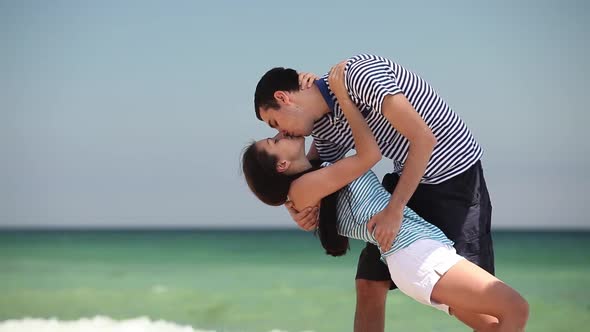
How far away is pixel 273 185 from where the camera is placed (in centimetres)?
262

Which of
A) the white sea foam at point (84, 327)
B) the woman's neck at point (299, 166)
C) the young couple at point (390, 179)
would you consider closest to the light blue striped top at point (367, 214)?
the young couple at point (390, 179)

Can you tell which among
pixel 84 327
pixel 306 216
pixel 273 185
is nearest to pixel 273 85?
pixel 273 185

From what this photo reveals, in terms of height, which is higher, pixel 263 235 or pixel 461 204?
pixel 461 204

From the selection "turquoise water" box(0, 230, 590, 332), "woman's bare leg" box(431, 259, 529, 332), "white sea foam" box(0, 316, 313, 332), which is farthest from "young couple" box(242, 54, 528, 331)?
"turquoise water" box(0, 230, 590, 332)

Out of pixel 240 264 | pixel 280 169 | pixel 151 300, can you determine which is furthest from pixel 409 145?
pixel 240 264

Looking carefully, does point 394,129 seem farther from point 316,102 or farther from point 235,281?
point 235,281

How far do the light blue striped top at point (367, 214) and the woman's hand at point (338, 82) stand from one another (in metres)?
0.26

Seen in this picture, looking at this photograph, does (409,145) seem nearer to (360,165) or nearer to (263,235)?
(360,165)

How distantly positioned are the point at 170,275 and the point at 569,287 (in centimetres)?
544

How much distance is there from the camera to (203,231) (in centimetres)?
2527

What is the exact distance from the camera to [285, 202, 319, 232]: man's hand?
272 centimetres

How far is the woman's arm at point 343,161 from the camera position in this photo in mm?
2529

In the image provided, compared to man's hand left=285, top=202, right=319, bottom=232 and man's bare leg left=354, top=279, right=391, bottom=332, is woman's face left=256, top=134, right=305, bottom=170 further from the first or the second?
man's bare leg left=354, top=279, right=391, bottom=332

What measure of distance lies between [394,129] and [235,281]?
9.52m
